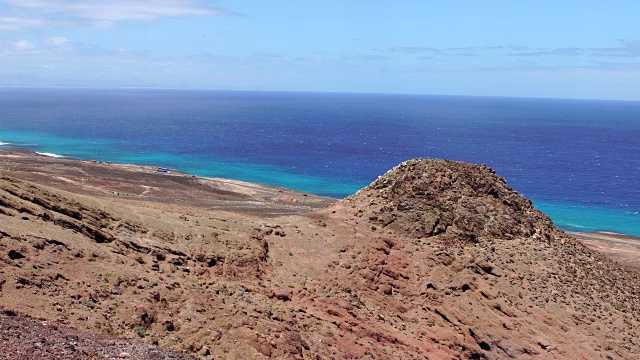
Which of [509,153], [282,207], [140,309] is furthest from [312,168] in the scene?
[140,309]

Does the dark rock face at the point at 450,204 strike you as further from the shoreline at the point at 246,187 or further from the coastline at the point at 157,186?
the shoreline at the point at 246,187

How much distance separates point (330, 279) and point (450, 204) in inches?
483

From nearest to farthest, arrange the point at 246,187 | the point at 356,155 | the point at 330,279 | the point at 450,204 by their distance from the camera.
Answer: the point at 330,279
the point at 450,204
the point at 246,187
the point at 356,155

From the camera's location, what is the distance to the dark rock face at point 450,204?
116 ft

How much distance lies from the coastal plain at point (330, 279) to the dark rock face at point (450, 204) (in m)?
0.11

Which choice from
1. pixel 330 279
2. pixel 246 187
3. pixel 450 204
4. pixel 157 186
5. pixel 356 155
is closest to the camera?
pixel 330 279

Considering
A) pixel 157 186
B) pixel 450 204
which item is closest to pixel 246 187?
pixel 157 186

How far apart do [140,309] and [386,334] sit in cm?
1095

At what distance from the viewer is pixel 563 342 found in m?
28.5

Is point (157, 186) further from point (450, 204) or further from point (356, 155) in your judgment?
point (356, 155)

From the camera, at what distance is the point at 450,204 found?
36719mm

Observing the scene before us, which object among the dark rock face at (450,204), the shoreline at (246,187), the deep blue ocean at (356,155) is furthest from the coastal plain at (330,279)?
the deep blue ocean at (356,155)

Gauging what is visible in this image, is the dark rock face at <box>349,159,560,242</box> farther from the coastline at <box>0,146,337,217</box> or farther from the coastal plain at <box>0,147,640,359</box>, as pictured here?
the coastline at <box>0,146,337,217</box>

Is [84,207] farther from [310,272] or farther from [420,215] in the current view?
[420,215]
